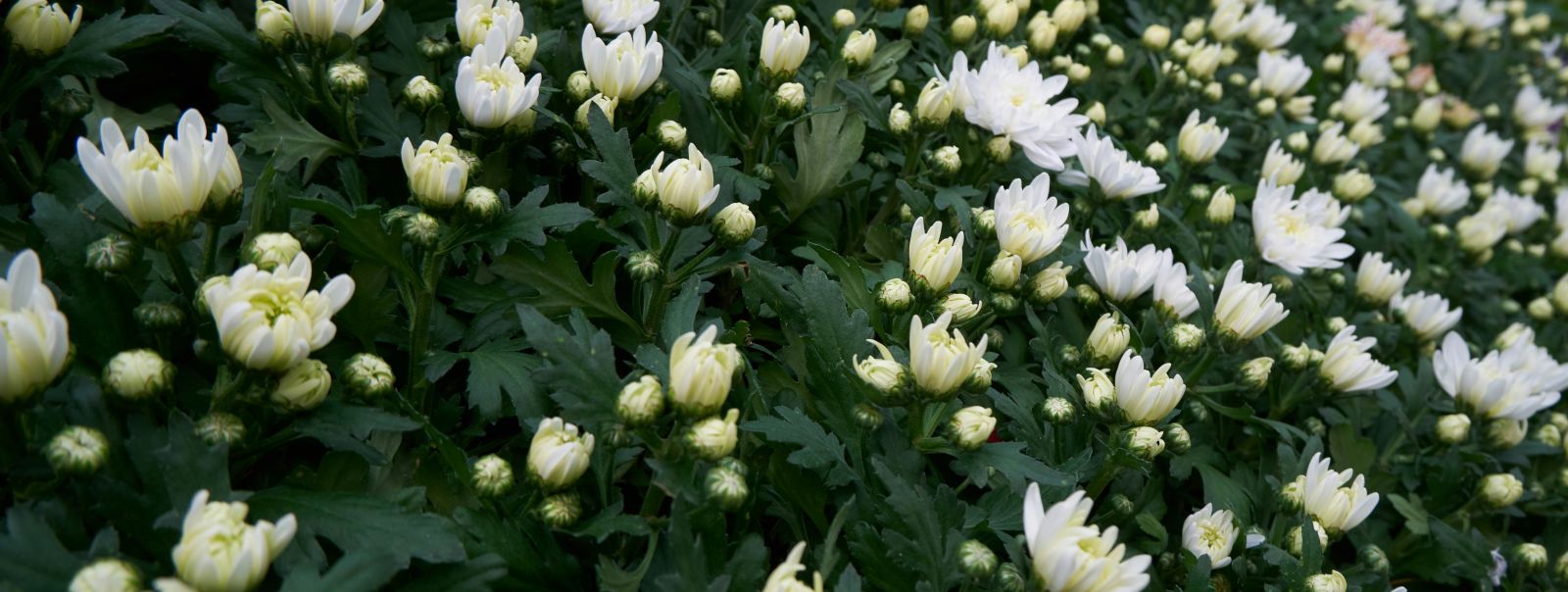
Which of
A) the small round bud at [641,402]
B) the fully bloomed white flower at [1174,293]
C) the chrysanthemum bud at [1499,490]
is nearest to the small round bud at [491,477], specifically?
the small round bud at [641,402]

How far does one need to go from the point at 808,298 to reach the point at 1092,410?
Result: 607 millimetres

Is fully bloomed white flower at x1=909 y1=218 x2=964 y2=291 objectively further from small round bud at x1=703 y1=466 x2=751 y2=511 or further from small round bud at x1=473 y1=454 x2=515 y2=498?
small round bud at x1=473 y1=454 x2=515 y2=498

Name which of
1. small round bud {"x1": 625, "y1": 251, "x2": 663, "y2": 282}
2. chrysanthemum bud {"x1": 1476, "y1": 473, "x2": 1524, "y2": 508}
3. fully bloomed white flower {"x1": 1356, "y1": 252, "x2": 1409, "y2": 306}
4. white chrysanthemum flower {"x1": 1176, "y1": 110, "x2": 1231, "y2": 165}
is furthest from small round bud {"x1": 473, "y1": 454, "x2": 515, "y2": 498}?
fully bloomed white flower {"x1": 1356, "y1": 252, "x2": 1409, "y2": 306}

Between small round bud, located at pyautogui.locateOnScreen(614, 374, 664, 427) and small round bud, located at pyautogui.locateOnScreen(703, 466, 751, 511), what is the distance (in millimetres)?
133

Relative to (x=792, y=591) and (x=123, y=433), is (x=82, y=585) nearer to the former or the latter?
(x=123, y=433)

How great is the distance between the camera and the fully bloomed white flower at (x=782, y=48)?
2.32 meters

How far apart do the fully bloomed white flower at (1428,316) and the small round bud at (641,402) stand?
2606mm

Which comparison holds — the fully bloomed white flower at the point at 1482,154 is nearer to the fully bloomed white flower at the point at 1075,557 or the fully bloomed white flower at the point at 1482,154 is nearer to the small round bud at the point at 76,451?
the fully bloomed white flower at the point at 1075,557

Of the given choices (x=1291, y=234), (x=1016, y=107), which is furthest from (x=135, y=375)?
(x=1291, y=234)

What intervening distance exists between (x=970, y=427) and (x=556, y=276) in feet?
2.85

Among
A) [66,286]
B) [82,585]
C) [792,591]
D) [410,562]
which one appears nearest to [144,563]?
[82,585]

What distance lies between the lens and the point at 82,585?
1330mm

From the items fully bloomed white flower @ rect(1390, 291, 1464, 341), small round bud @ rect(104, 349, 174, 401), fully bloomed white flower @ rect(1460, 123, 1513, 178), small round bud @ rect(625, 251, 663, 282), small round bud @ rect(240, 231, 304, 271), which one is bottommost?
fully bloomed white flower @ rect(1460, 123, 1513, 178)

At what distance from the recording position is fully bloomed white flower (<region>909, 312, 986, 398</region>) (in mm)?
1779
